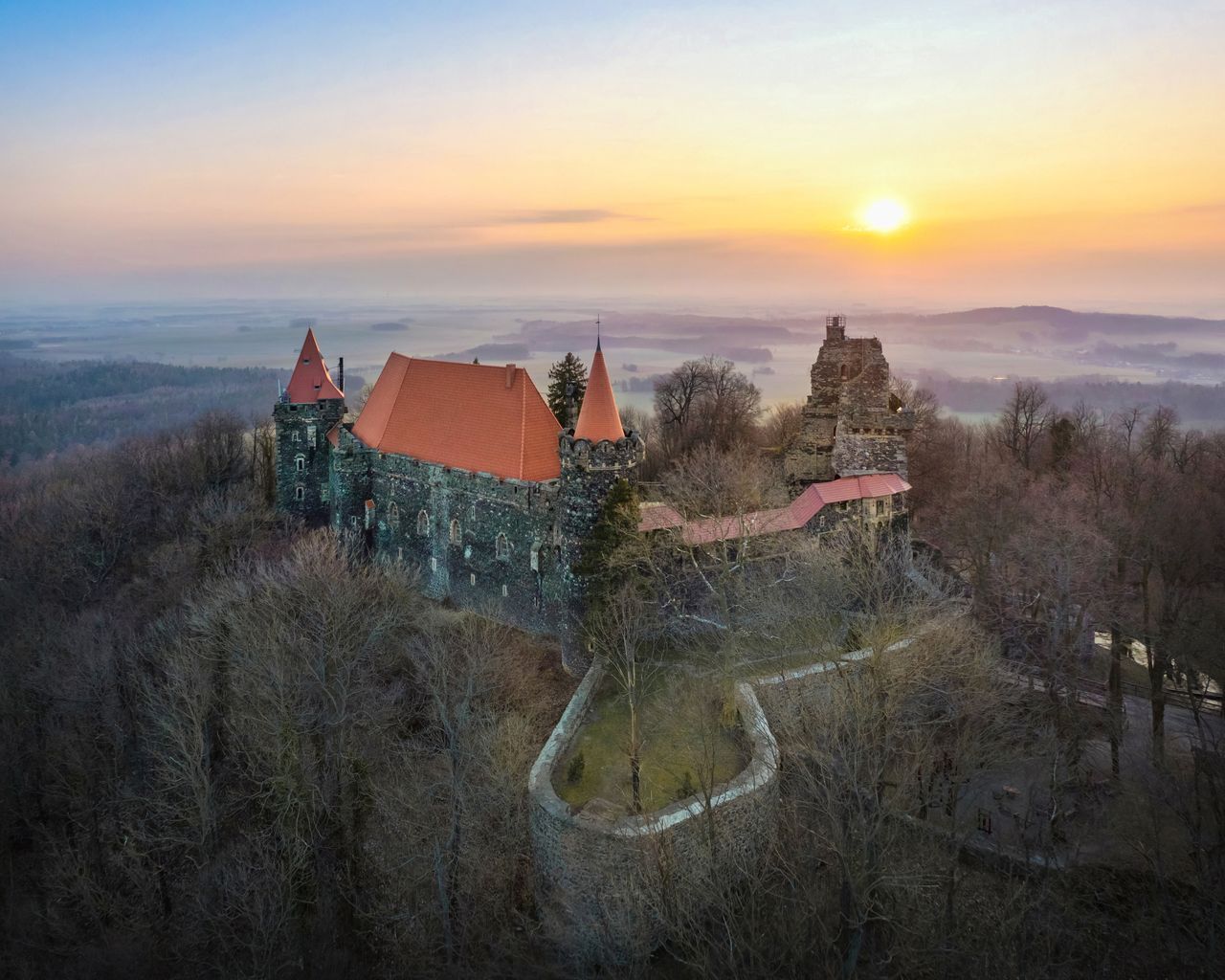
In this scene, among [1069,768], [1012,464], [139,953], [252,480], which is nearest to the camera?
[139,953]

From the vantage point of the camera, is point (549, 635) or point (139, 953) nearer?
point (139, 953)

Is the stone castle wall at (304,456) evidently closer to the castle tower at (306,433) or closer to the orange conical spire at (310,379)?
the castle tower at (306,433)

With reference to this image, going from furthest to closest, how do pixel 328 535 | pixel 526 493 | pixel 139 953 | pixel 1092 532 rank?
pixel 328 535 → pixel 526 493 → pixel 1092 532 → pixel 139 953

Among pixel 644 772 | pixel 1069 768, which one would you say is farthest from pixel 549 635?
pixel 1069 768

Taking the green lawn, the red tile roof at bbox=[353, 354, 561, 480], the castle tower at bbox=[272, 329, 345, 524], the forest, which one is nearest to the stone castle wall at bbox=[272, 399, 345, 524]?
the castle tower at bbox=[272, 329, 345, 524]

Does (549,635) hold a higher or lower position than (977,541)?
lower

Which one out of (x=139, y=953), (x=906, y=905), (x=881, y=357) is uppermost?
(x=881, y=357)

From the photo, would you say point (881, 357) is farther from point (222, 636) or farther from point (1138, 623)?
point (222, 636)

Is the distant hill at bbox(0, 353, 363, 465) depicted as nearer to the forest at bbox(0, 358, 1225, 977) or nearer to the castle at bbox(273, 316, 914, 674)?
the castle at bbox(273, 316, 914, 674)
